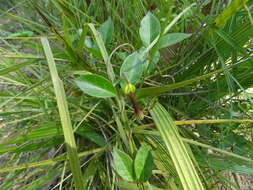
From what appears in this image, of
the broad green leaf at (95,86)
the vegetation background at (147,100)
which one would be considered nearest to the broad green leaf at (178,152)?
the vegetation background at (147,100)

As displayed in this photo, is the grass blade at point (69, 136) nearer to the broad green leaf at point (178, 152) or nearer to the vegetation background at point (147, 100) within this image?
the vegetation background at point (147, 100)

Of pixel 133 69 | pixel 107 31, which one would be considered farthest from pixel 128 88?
pixel 107 31

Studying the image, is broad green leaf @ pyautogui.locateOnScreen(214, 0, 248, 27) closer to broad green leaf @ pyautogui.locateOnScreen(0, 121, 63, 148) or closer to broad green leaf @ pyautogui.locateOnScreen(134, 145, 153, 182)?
broad green leaf @ pyautogui.locateOnScreen(134, 145, 153, 182)

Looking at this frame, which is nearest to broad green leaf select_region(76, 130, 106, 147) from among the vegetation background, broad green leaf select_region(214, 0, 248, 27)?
the vegetation background

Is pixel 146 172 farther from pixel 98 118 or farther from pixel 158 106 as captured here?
pixel 98 118

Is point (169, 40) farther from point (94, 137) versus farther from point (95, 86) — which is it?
point (94, 137)

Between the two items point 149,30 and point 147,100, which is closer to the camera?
point 149,30
